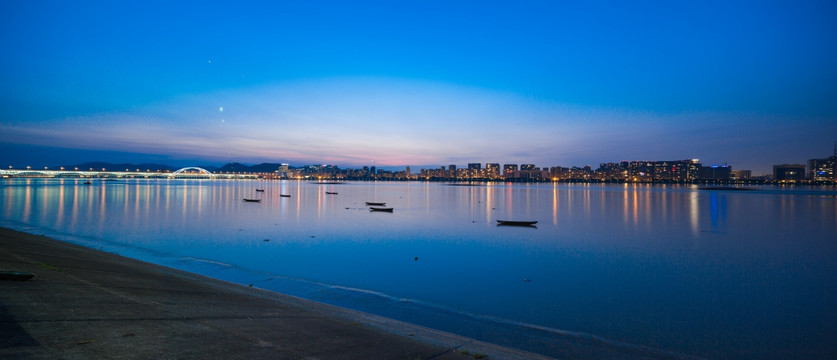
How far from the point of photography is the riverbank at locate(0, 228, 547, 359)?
5.07m

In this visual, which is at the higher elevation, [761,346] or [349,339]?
[349,339]

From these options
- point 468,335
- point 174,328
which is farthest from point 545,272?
point 174,328

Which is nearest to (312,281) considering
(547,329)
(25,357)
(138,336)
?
(547,329)

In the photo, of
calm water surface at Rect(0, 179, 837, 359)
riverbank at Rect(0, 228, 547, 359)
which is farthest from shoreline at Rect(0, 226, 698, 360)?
calm water surface at Rect(0, 179, 837, 359)

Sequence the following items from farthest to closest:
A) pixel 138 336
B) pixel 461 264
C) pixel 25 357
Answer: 1. pixel 461 264
2. pixel 138 336
3. pixel 25 357

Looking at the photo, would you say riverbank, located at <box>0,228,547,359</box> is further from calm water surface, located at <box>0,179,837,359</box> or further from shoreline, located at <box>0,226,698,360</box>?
calm water surface, located at <box>0,179,837,359</box>

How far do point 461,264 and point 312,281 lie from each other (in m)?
7.43

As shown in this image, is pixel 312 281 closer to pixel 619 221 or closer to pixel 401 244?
pixel 401 244

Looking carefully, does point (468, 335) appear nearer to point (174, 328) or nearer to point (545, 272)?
point (174, 328)

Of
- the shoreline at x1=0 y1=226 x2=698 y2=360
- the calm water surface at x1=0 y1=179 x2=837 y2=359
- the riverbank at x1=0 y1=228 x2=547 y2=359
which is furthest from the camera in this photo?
the calm water surface at x1=0 y1=179 x2=837 y2=359

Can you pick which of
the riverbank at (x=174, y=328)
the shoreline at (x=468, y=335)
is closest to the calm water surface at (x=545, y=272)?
the shoreline at (x=468, y=335)

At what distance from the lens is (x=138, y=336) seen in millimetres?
5516

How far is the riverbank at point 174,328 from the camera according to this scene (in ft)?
16.6

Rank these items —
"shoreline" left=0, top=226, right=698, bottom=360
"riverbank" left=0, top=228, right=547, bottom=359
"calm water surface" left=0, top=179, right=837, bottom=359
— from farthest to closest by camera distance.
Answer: "calm water surface" left=0, top=179, right=837, bottom=359 < "shoreline" left=0, top=226, right=698, bottom=360 < "riverbank" left=0, top=228, right=547, bottom=359
